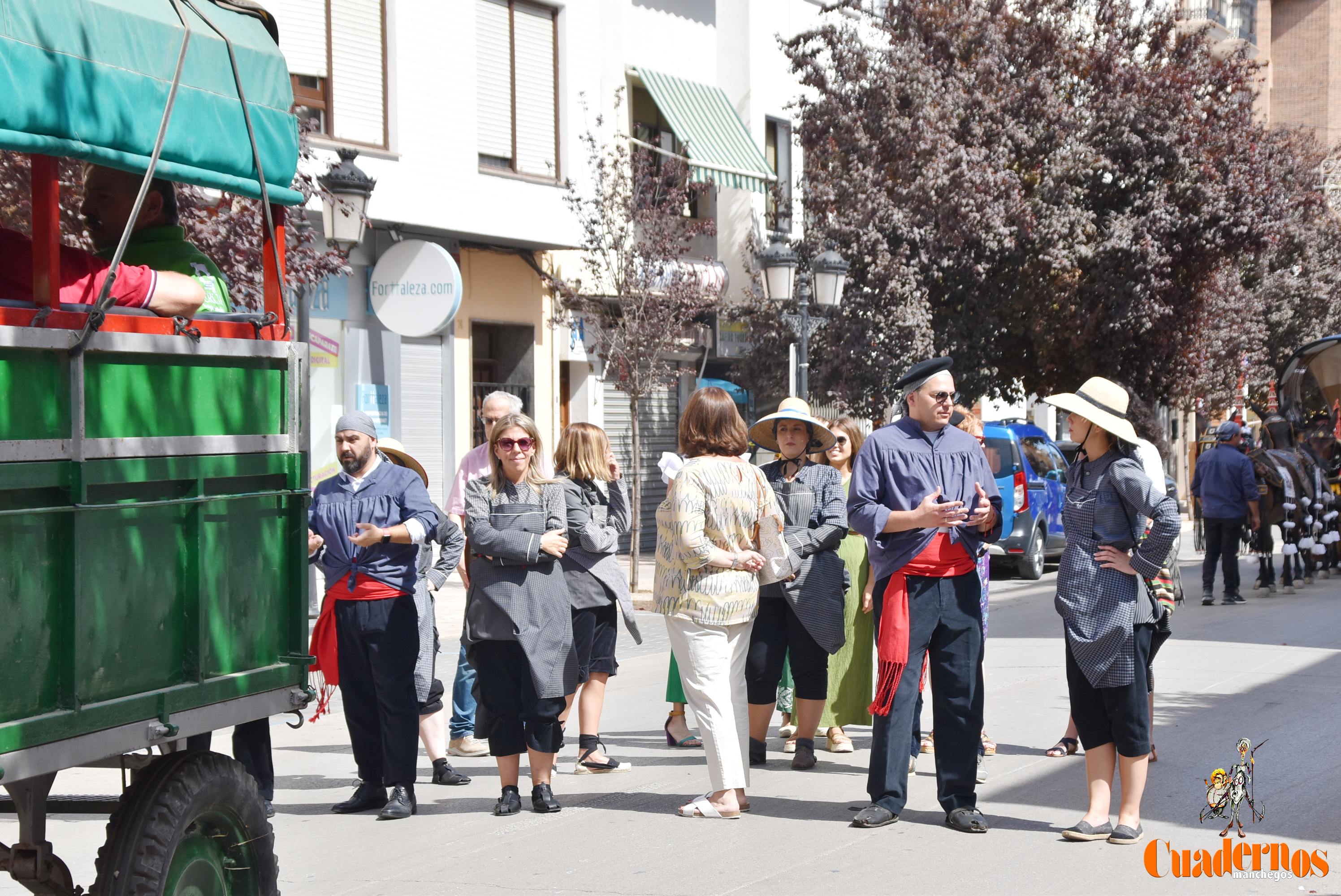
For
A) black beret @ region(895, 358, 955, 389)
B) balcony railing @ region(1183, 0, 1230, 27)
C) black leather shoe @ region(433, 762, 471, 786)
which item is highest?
balcony railing @ region(1183, 0, 1230, 27)

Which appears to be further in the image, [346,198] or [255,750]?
[346,198]

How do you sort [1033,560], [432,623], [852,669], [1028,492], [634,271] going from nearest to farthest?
[432,623] → [852,669] → [634,271] → [1028,492] → [1033,560]

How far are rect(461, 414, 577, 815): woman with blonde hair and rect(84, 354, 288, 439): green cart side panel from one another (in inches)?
103

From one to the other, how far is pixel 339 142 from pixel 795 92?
10731mm

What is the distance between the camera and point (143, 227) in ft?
15.1

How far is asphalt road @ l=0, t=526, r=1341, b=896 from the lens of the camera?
5.98m

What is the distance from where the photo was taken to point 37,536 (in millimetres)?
3598

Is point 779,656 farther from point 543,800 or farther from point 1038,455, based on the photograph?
point 1038,455

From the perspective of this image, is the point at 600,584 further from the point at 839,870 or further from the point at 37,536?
the point at 37,536

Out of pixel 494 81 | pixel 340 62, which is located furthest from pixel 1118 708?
pixel 494 81

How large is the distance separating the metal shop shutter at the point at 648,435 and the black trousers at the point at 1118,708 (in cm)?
1570

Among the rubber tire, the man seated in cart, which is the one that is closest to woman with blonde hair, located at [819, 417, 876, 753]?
the man seated in cart

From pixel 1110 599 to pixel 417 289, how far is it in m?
11.7

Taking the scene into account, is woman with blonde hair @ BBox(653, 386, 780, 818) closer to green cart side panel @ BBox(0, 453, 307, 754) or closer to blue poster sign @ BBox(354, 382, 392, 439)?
green cart side panel @ BBox(0, 453, 307, 754)
